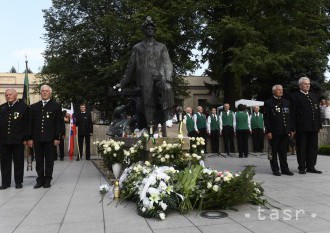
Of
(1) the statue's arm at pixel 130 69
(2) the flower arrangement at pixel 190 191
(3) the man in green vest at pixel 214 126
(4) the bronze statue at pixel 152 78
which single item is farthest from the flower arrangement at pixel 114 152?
(3) the man in green vest at pixel 214 126

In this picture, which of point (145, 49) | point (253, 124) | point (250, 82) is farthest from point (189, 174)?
point (250, 82)

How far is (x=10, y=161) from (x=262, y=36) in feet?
59.1

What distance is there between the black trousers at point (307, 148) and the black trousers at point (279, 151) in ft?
1.18

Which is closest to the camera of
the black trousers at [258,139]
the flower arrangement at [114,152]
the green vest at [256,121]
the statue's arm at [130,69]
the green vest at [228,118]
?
the flower arrangement at [114,152]

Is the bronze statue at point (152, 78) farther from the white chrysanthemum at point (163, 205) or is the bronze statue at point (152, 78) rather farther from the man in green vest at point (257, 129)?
the man in green vest at point (257, 129)

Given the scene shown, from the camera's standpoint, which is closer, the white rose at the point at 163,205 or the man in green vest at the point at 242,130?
the white rose at the point at 163,205

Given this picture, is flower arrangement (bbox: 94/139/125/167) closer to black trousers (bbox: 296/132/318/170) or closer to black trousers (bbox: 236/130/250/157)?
black trousers (bbox: 296/132/318/170)

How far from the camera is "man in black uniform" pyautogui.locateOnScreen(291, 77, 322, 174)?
29.1ft

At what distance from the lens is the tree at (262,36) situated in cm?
2103

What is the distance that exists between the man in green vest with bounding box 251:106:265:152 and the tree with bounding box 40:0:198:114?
9854mm

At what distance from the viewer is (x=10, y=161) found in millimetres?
7852

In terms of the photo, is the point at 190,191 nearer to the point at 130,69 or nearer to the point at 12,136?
the point at 130,69

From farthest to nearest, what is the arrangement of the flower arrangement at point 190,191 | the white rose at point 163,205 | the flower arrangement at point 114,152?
the flower arrangement at point 114,152, the flower arrangement at point 190,191, the white rose at point 163,205

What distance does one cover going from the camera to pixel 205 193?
5.34m
